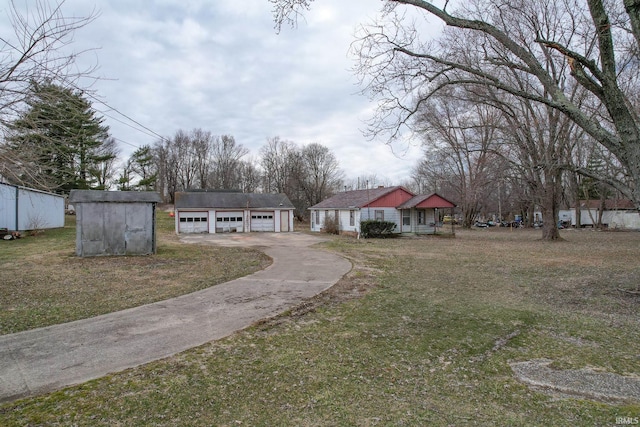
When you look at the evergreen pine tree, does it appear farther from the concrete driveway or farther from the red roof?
the red roof

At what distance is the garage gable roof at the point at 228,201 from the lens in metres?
30.2

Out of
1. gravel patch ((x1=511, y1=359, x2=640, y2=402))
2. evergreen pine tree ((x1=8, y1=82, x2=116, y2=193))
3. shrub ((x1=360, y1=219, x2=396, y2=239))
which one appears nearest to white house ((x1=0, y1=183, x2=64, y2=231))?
evergreen pine tree ((x1=8, y1=82, x2=116, y2=193))

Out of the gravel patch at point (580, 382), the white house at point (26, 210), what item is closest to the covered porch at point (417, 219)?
the white house at point (26, 210)

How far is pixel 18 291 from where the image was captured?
25.6 ft

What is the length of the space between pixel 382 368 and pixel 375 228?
2138cm

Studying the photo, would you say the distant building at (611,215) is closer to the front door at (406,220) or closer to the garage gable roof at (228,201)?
the front door at (406,220)

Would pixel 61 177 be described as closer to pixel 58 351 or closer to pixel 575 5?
pixel 58 351

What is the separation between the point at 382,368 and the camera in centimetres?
396

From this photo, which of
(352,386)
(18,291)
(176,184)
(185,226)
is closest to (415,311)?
(352,386)

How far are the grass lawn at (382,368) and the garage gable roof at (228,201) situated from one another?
24.8 meters

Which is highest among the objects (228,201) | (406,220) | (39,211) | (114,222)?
(228,201)

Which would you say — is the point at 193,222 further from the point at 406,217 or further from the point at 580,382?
the point at 580,382

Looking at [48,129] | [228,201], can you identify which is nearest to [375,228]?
[228,201]

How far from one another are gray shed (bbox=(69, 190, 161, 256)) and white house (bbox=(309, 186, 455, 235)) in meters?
15.0
